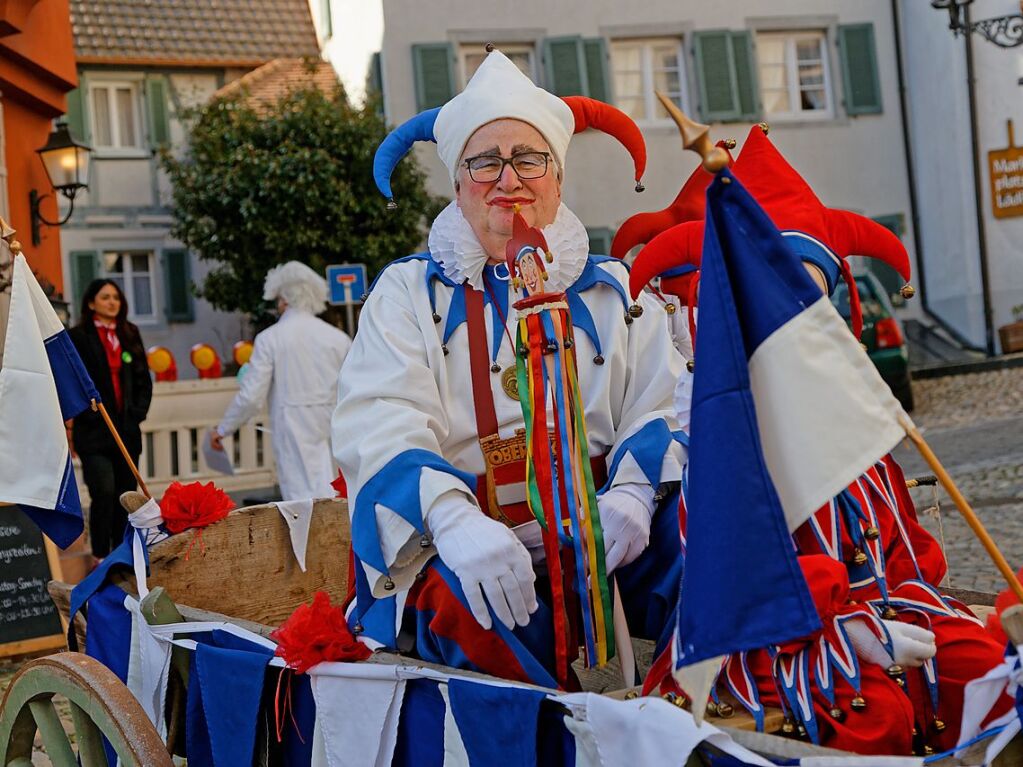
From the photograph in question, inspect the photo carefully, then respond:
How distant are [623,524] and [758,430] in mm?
875

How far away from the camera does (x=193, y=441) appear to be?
1230 centimetres

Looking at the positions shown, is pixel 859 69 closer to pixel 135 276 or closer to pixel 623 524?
pixel 135 276

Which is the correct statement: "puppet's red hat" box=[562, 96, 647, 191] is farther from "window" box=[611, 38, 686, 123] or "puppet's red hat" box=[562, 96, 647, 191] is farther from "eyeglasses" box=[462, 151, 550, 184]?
"window" box=[611, 38, 686, 123]

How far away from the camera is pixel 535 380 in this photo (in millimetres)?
2383

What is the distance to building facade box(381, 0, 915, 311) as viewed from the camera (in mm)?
17016

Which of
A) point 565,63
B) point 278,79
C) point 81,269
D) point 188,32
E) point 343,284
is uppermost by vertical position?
point 188,32

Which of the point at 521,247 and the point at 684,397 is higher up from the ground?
the point at 521,247

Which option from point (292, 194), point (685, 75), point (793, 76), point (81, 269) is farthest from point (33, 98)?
point (793, 76)

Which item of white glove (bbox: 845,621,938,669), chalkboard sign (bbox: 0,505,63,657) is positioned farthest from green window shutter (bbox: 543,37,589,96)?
white glove (bbox: 845,621,938,669)

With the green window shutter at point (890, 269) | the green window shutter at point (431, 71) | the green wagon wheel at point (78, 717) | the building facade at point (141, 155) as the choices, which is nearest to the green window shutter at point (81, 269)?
the building facade at point (141, 155)

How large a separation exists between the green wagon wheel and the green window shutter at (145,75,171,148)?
17194mm

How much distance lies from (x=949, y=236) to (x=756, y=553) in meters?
16.7

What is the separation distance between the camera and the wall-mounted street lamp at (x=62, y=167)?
32.9 ft

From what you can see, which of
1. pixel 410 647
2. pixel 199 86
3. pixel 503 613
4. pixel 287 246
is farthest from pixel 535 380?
pixel 199 86
